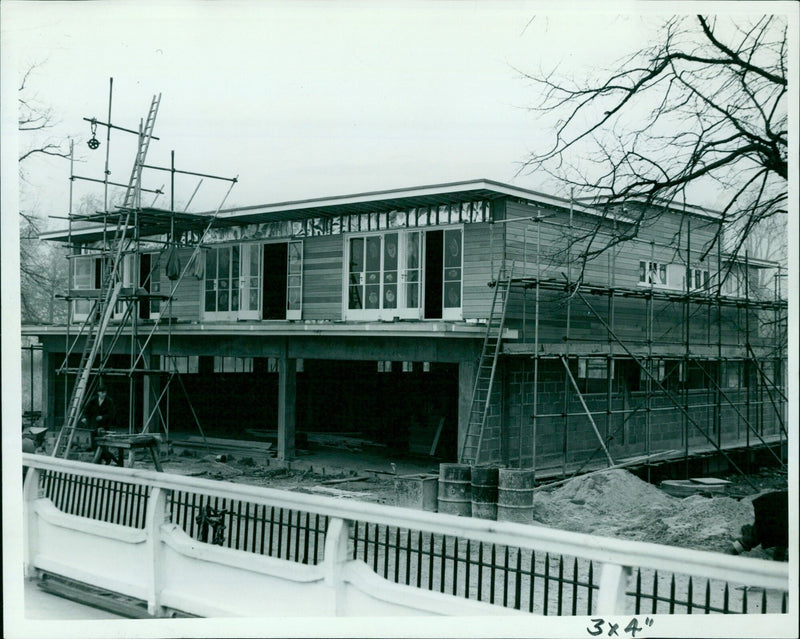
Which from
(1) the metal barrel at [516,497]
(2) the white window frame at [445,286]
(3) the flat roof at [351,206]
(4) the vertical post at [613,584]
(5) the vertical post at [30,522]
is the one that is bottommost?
(1) the metal barrel at [516,497]

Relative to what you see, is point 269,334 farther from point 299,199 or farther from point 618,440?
point 618,440

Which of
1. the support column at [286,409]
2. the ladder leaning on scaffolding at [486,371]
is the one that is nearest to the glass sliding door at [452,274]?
the ladder leaning on scaffolding at [486,371]

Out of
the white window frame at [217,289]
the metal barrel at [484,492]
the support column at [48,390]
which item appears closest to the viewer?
the metal barrel at [484,492]

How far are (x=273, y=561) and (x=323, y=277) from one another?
42.1 feet

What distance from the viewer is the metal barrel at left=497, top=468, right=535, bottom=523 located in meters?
12.2

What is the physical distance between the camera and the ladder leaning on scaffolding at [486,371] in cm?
1455

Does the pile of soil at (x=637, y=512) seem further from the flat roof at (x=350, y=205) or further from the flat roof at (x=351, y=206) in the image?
the flat roof at (x=350, y=205)

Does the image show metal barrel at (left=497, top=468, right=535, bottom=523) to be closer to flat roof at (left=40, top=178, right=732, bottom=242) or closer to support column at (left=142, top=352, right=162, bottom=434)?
flat roof at (left=40, top=178, right=732, bottom=242)

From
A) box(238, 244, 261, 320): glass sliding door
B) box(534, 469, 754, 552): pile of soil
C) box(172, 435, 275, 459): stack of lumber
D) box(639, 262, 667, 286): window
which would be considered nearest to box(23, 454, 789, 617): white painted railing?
box(534, 469, 754, 552): pile of soil

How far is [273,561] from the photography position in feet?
19.6

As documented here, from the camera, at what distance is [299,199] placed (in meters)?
17.9

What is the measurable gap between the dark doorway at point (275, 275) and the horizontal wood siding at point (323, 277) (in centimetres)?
115

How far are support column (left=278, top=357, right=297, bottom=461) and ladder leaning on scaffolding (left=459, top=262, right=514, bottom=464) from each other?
4.70m

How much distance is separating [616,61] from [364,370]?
51.7 feet
